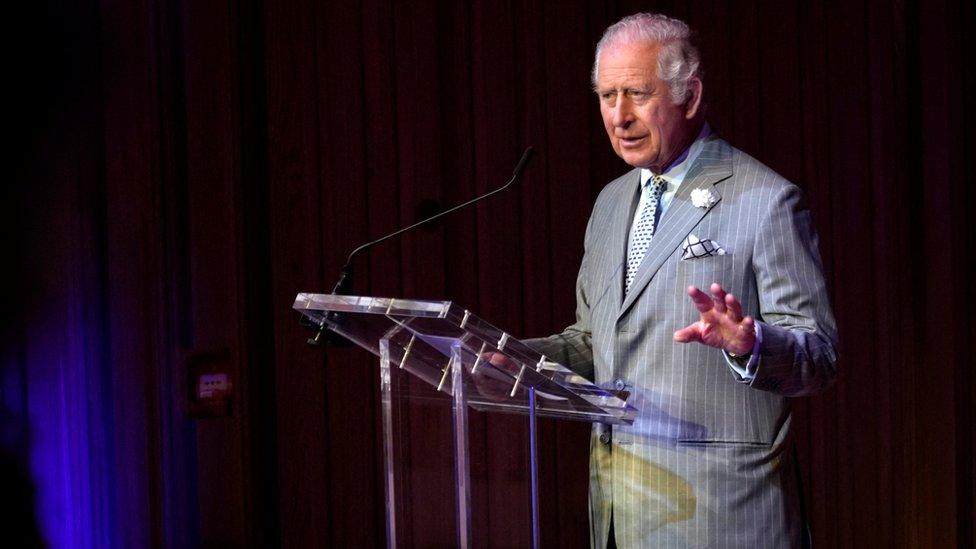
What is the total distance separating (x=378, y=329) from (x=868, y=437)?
8.22 feet

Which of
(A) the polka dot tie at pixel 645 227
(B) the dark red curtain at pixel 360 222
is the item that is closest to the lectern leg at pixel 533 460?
(A) the polka dot tie at pixel 645 227

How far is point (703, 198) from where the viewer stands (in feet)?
6.61

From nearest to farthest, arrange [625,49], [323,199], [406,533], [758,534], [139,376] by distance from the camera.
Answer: [406,533] → [758,534] → [625,49] → [139,376] → [323,199]

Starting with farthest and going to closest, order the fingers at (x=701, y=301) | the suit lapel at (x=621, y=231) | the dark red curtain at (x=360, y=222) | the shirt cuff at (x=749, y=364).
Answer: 1. the dark red curtain at (x=360, y=222)
2. the suit lapel at (x=621, y=231)
3. the shirt cuff at (x=749, y=364)
4. the fingers at (x=701, y=301)

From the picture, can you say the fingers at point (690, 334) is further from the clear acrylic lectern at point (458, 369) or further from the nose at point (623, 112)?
the nose at point (623, 112)

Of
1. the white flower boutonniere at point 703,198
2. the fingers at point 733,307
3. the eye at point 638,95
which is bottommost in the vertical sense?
the fingers at point 733,307

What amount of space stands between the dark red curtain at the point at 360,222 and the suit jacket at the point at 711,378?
1.31 meters

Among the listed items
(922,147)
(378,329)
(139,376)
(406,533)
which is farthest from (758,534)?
(922,147)

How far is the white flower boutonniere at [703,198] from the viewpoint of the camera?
1997 millimetres

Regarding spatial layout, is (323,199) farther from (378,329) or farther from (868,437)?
(868,437)

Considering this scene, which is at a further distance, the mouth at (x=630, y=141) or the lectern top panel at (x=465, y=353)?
the mouth at (x=630, y=141)

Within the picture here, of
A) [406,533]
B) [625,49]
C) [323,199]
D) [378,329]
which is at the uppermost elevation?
[625,49]

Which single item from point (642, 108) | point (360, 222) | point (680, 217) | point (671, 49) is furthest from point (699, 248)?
point (360, 222)

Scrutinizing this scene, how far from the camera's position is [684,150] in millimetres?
2150
